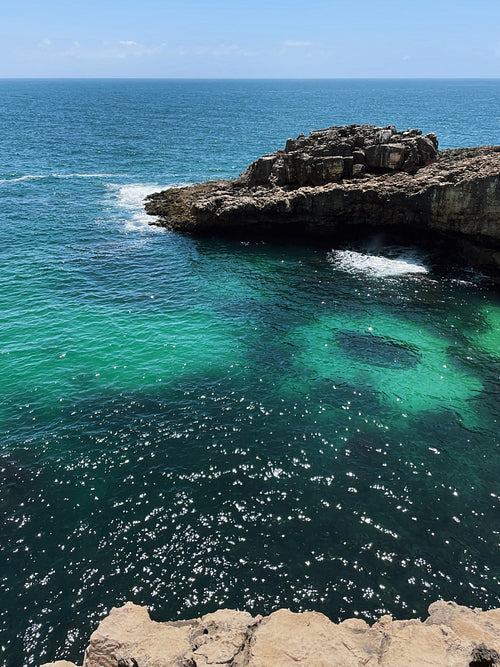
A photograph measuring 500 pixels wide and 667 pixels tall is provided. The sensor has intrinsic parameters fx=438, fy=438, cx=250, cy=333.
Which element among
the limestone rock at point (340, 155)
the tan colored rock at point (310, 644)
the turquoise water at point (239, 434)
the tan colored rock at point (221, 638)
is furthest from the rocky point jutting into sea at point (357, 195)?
the tan colored rock at point (221, 638)

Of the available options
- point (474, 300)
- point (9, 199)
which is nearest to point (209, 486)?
point (474, 300)

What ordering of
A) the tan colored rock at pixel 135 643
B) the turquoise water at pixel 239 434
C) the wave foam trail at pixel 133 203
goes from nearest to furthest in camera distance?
1. the tan colored rock at pixel 135 643
2. the turquoise water at pixel 239 434
3. the wave foam trail at pixel 133 203

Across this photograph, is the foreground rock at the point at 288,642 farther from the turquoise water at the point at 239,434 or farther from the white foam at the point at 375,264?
the white foam at the point at 375,264

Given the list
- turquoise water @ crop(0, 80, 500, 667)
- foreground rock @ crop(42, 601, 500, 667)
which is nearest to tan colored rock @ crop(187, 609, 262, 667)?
foreground rock @ crop(42, 601, 500, 667)

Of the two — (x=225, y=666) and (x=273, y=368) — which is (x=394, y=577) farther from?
(x=273, y=368)

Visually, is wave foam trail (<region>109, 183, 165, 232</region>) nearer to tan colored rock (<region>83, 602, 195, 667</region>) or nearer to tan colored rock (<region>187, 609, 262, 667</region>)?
tan colored rock (<region>83, 602, 195, 667</region>)

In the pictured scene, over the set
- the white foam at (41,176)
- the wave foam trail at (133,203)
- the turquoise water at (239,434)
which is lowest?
the turquoise water at (239,434)
